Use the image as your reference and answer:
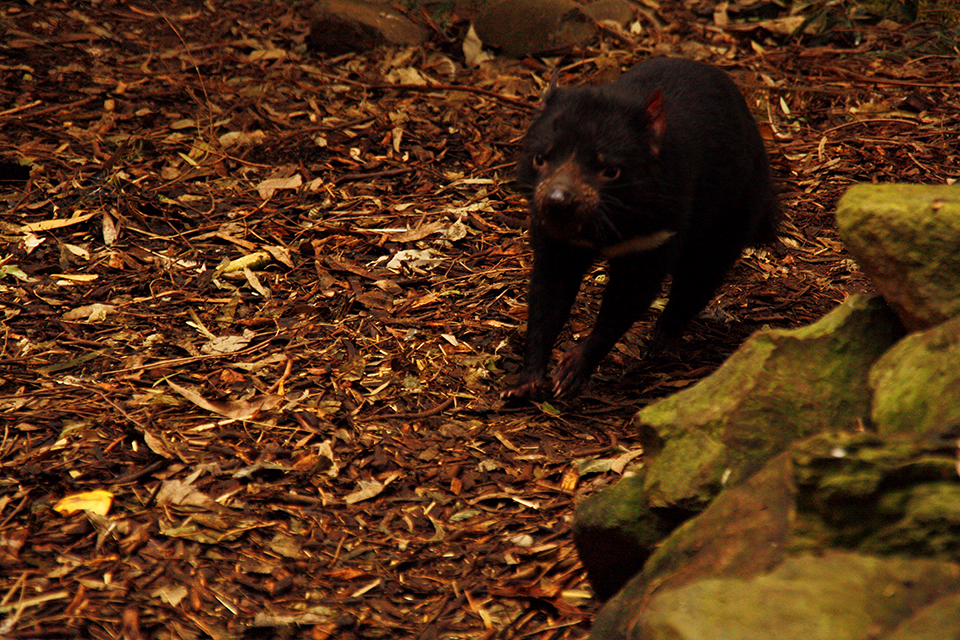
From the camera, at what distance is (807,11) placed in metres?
6.31

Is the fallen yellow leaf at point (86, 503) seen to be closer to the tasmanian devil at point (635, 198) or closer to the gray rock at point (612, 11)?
the tasmanian devil at point (635, 198)

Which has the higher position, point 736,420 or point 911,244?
point 911,244

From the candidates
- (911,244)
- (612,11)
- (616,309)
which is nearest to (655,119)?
(616,309)

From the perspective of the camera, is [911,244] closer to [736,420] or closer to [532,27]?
[736,420]

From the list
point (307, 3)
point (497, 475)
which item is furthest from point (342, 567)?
point (307, 3)

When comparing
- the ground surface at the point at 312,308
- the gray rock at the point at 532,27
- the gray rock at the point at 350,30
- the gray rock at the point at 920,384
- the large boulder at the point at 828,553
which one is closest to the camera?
the large boulder at the point at 828,553

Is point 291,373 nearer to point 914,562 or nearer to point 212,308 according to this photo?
point 212,308

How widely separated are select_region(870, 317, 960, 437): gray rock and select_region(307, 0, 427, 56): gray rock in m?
4.73

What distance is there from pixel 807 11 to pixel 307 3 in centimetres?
362

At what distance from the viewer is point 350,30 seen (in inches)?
228

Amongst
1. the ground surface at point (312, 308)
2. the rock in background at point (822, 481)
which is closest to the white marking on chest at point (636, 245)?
the ground surface at point (312, 308)

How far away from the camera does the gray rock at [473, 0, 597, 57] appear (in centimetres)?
592

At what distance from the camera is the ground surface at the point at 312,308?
2.32 m

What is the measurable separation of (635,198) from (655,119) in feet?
0.94
